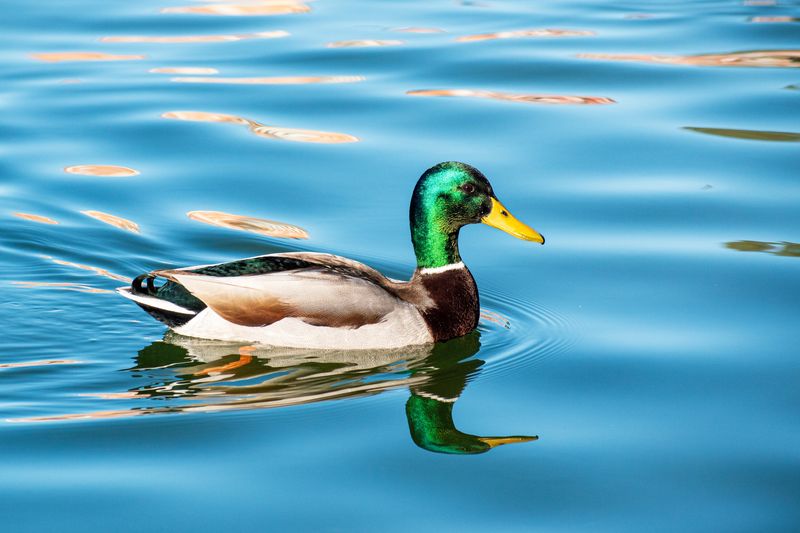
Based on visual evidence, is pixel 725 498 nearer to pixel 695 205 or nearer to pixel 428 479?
pixel 428 479

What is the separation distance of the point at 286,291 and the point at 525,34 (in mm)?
7900

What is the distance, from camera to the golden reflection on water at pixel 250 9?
15844mm

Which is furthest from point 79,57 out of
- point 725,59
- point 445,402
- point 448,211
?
point 445,402

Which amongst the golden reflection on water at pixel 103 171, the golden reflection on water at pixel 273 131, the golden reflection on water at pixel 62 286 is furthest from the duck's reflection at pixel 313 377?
the golden reflection on water at pixel 273 131

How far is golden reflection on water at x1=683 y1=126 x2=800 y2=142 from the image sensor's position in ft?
35.9

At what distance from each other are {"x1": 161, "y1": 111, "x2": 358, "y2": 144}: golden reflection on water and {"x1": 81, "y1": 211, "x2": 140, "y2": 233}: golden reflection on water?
2.21 metres

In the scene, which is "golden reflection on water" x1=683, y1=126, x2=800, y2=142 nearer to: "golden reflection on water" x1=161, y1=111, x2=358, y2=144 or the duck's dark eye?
"golden reflection on water" x1=161, y1=111, x2=358, y2=144

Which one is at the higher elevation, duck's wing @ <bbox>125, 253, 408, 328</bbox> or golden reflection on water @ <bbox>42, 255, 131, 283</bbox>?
duck's wing @ <bbox>125, 253, 408, 328</bbox>

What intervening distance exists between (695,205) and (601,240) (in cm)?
→ 97

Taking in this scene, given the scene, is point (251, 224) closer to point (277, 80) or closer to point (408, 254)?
point (408, 254)

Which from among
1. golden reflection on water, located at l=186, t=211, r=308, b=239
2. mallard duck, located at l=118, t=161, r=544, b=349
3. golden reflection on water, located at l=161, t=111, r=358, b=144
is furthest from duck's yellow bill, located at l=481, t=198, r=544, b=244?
golden reflection on water, located at l=161, t=111, r=358, b=144

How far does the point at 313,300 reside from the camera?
24.1ft

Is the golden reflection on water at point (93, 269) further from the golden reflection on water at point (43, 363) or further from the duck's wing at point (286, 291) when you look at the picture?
the golden reflection on water at point (43, 363)

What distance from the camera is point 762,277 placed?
8281mm
